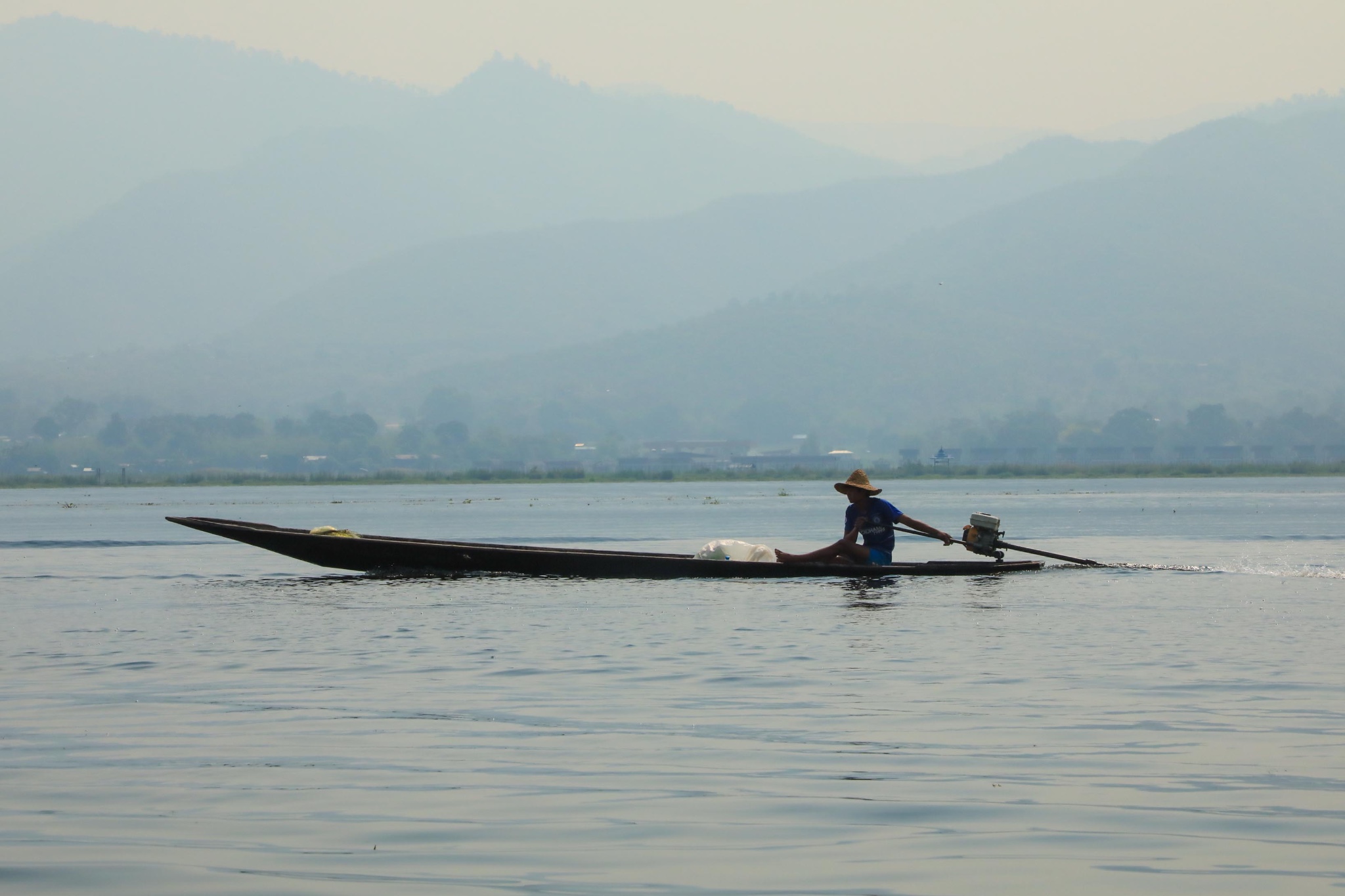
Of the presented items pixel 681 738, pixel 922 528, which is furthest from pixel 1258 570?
pixel 681 738

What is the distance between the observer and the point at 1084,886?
26.1 feet

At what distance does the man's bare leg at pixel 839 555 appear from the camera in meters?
25.6

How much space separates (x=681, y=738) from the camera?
12281 millimetres

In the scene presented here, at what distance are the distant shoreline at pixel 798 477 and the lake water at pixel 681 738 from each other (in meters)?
141

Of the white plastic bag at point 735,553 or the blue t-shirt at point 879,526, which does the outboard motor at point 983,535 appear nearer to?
the blue t-shirt at point 879,526

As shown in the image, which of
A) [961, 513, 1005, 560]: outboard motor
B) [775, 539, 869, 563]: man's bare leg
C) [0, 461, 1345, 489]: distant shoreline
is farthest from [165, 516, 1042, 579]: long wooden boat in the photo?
[0, 461, 1345, 489]: distant shoreline

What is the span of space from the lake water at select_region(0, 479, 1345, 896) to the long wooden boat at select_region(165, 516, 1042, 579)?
1.37 ft

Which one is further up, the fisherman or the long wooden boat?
the fisherman

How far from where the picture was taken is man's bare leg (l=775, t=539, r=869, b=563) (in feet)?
84.0

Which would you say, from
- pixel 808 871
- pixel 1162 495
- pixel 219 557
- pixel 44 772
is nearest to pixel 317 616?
pixel 44 772

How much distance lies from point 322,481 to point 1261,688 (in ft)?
582

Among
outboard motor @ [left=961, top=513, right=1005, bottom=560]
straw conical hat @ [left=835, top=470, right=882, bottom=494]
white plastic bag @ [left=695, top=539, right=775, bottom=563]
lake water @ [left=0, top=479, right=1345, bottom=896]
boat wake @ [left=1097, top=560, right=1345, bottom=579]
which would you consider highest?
straw conical hat @ [left=835, top=470, right=882, bottom=494]

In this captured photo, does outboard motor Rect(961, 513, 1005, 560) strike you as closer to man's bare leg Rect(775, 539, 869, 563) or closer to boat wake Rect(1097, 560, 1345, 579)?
man's bare leg Rect(775, 539, 869, 563)

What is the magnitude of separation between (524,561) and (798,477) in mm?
157459
